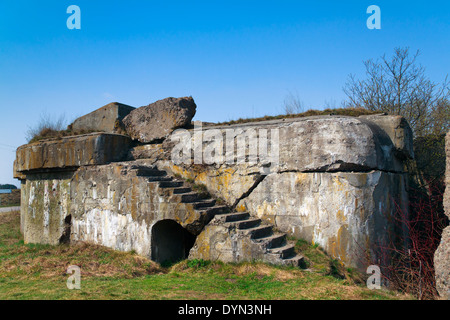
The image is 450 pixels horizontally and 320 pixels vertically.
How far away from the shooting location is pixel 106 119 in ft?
33.1

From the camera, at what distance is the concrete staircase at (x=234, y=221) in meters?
6.28

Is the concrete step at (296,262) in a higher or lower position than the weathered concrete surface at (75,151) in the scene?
lower

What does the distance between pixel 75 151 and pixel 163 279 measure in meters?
4.53

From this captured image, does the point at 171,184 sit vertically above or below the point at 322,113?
below

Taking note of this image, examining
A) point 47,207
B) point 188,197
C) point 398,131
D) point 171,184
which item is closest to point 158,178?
point 171,184

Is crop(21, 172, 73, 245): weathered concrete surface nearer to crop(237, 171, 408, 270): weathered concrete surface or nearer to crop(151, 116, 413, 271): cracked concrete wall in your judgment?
crop(151, 116, 413, 271): cracked concrete wall

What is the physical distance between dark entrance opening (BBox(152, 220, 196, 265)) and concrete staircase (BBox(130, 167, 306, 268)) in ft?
2.27

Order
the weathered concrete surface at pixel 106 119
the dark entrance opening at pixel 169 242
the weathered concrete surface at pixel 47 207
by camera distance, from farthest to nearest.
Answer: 1. the weathered concrete surface at pixel 106 119
2. the weathered concrete surface at pixel 47 207
3. the dark entrance opening at pixel 169 242

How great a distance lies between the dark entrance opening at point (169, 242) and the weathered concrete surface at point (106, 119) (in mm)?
3306

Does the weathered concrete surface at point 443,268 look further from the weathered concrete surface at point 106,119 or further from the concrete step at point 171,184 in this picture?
the weathered concrete surface at point 106,119

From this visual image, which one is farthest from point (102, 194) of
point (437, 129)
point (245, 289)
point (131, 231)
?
point (437, 129)

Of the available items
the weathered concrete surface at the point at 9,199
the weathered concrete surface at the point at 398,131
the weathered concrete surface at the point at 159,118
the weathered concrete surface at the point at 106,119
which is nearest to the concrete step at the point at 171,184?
the weathered concrete surface at the point at 159,118

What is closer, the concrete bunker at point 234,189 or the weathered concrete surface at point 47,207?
the concrete bunker at point 234,189

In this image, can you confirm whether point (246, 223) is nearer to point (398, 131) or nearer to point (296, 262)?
point (296, 262)
